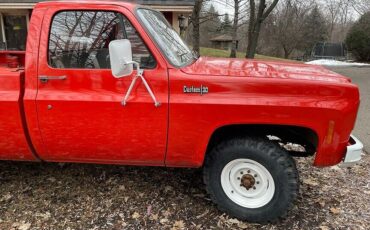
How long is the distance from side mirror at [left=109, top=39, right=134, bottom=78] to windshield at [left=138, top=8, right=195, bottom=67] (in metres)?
0.41

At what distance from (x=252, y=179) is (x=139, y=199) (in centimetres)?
122

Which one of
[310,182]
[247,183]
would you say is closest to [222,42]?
[310,182]

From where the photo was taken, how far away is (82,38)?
3221 millimetres

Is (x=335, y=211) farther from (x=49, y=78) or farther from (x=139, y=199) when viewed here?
(x=49, y=78)

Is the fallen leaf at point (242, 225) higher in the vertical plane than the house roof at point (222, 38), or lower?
lower

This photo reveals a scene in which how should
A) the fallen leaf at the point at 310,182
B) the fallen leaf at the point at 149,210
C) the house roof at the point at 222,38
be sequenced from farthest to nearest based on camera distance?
the house roof at the point at 222,38 → the fallen leaf at the point at 310,182 → the fallen leaf at the point at 149,210

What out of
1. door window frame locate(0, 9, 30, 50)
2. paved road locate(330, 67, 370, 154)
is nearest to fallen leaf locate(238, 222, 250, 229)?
paved road locate(330, 67, 370, 154)

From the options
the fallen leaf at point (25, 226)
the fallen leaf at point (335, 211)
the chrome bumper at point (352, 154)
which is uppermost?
the chrome bumper at point (352, 154)

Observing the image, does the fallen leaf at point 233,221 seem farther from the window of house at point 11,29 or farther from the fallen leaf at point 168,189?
the window of house at point 11,29

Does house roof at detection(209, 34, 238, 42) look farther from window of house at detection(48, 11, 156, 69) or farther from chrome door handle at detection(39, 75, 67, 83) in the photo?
chrome door handle at detection(39, 75, 67, 83)

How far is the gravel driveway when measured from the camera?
3.31 meters

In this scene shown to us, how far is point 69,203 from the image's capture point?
11.9ft

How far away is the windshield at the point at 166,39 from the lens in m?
3.15

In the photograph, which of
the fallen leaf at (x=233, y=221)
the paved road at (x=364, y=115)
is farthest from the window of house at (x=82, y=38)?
the paved road at (x=364, y=115)
